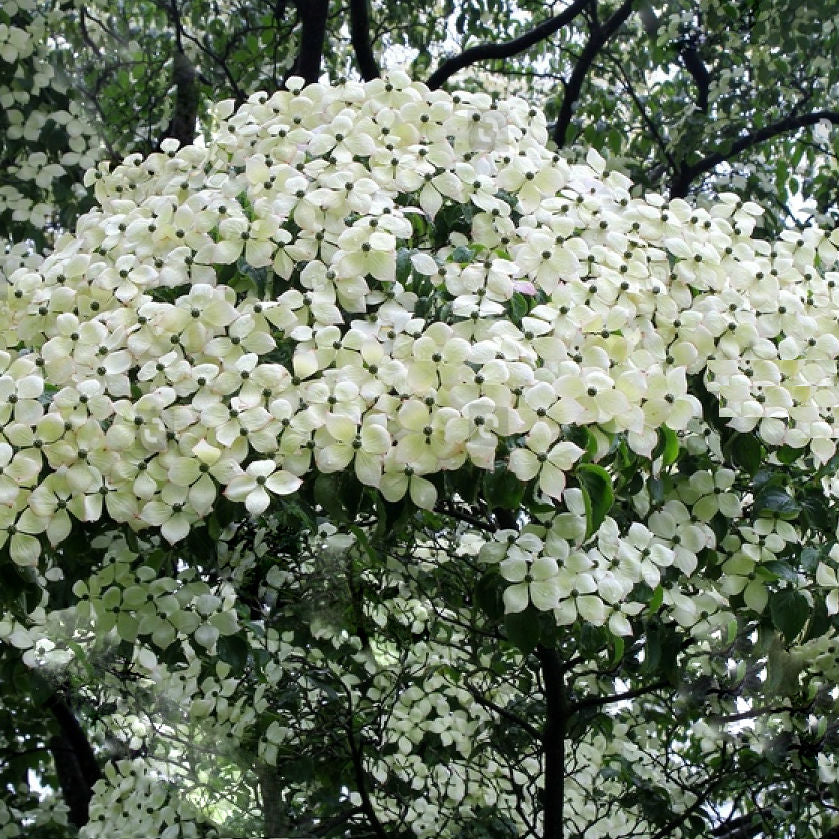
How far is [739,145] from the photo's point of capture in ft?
13.3

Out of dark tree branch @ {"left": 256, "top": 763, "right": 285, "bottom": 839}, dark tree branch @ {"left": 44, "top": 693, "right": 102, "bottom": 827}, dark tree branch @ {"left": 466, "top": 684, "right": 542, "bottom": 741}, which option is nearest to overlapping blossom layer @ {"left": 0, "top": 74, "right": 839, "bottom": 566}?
dark tree branch @ {"left": 466, "top": 684, "right": 542, "bottom": 741}

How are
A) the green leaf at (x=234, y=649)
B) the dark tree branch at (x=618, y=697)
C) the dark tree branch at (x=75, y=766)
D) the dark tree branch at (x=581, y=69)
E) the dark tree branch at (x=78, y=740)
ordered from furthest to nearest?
the dark tree branch at (x=581, y=69) < the dark tree branch at (x=75, y=766) < the dark tree branch at (x=78, y=740) < the dark tree branch at (x=618, y=697) < the green leaf at (x=234, y=649)

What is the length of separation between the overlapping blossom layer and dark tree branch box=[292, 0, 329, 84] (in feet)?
5.10

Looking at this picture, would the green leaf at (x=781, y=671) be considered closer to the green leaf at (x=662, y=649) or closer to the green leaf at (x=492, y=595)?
the green leaf at (x=662, y=649)

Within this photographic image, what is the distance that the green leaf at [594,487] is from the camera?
1.45 m

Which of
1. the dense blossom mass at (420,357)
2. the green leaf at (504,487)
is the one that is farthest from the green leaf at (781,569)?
the green leaf at (504,487)

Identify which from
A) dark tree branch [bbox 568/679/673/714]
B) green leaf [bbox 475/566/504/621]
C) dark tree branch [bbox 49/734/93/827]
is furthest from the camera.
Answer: dark tree branch [bbox 49/734/93/827]

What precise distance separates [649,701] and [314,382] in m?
1.78

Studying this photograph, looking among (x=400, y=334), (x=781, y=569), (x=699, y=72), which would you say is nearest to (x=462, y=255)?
(x=400, y=334)

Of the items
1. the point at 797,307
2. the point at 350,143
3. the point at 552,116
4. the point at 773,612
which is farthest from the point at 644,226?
the point at 552,116

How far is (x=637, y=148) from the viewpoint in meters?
4.36

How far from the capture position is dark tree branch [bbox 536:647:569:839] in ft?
6.98

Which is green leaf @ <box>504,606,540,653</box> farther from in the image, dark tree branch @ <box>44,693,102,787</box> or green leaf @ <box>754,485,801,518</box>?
dark tree branch @ <box>44,693,102,787</box>

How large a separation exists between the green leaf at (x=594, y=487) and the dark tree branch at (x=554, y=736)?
2.13 feet
